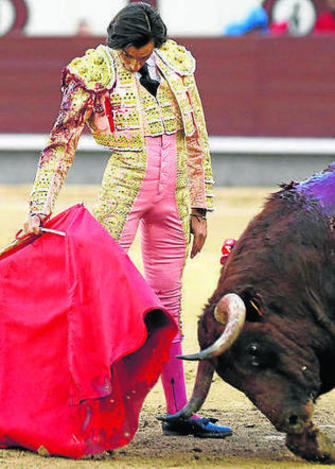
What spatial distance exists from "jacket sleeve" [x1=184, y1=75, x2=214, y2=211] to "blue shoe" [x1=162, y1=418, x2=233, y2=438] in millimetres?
698

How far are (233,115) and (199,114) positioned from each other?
24.9 ft

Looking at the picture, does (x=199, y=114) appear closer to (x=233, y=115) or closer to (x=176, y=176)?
(x=176, y=176)

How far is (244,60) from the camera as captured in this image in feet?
35.6

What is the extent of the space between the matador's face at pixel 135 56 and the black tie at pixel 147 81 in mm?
38

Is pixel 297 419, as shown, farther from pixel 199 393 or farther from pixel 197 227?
pixel 197 227

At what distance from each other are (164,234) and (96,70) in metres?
0.57

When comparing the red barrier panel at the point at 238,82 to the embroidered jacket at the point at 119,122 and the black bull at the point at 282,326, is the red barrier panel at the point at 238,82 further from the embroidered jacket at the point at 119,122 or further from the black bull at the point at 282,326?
the black bull at the point at 282,326

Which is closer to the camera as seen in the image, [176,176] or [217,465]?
[217,465]

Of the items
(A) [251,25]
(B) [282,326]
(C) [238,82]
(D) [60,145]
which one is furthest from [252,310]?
(A) [251,25]

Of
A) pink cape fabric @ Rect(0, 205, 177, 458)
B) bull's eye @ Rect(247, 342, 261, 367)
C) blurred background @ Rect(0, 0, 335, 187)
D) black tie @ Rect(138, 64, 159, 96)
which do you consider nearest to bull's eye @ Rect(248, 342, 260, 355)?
bull's eye @ Rect(247, 342, 261, 367)

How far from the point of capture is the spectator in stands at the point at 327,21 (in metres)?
11.2

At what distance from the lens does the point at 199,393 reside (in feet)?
10.2

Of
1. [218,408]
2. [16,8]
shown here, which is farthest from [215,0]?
[218,408]

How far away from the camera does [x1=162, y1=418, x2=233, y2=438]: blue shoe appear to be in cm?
357
